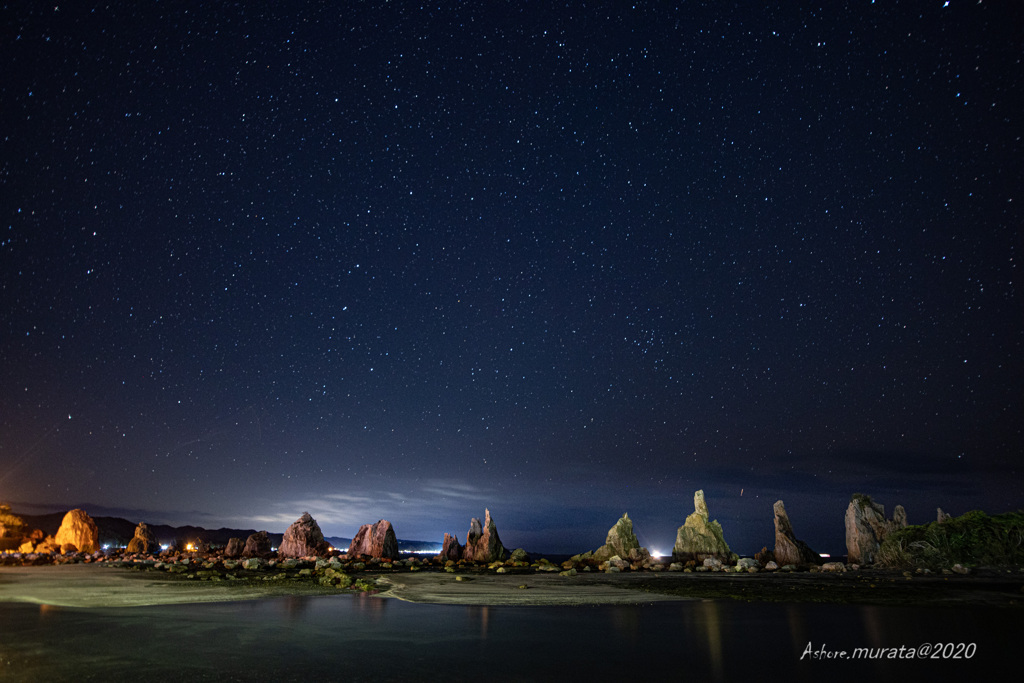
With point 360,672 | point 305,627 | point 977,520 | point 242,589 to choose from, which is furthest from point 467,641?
point 977,520

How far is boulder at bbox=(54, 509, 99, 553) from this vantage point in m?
98.8

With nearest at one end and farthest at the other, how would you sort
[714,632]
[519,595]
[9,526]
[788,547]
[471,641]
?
1. [471,641]
2. [714,632]
3. [519,595]
4. [788,547]
5. [9,526]

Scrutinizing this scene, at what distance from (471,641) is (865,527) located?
9571 cm

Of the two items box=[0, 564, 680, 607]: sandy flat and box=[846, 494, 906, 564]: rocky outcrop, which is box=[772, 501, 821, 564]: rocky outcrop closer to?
box=[846, 494, 906, 564]: rocky outcrop

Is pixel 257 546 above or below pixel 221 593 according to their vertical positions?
below

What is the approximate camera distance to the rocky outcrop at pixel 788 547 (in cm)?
8425

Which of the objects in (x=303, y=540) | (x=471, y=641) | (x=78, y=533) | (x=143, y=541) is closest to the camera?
(x=471, y=641)

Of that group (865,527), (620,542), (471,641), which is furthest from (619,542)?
(471,641)

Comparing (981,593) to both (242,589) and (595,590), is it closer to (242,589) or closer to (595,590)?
(595,590)

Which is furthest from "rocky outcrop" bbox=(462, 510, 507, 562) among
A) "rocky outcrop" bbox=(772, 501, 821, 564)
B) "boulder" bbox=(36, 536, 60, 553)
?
"boulder" bbox=(36, 536, 60, 553)

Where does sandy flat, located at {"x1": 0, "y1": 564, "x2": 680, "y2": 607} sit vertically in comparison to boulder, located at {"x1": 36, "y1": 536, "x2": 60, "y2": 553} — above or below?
above

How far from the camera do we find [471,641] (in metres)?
16.3

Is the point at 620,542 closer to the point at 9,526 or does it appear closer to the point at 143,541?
the point at 143,541

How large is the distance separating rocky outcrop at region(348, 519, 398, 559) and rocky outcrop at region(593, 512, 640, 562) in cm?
3539
